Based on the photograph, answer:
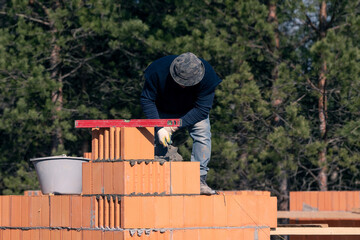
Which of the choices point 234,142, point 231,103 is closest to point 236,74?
point 231,103

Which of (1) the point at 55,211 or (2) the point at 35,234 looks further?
(2) the point at 35,234

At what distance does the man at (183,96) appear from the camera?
667cm

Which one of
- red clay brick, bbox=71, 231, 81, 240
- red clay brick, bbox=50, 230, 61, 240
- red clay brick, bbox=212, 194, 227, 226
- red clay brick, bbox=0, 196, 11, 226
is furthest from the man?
red clay brick, bbox=0, 196, 11, 226

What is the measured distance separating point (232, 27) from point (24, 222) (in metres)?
7.58

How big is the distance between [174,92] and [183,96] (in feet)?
0.33

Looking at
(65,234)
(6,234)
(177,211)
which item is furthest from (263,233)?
(6,234)

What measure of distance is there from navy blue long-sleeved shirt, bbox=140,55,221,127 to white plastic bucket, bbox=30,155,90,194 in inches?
35.3

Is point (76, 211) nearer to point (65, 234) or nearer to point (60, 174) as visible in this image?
point (65, 234)

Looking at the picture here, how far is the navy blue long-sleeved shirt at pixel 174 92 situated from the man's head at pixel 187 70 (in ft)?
0.64

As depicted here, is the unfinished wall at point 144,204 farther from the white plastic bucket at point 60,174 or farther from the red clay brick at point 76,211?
the white plastic bucket at point 60,174

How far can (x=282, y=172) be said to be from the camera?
14.1m

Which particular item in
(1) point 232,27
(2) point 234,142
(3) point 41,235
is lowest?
(3) point 41,235

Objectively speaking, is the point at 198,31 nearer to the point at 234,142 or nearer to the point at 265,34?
the point at 265,34

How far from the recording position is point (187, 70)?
6.62 metres
